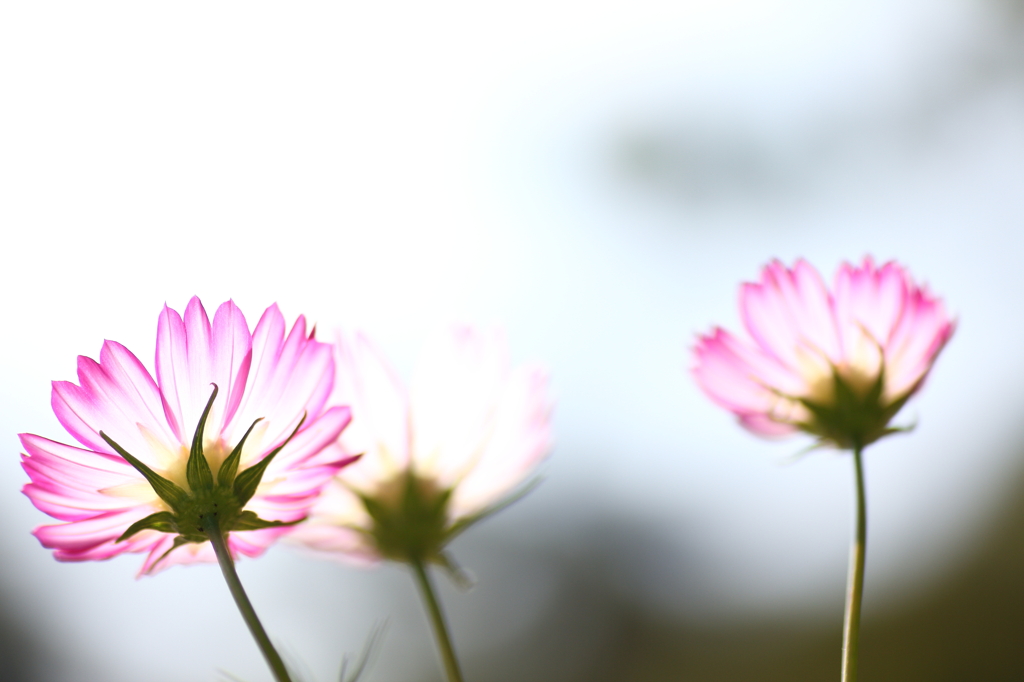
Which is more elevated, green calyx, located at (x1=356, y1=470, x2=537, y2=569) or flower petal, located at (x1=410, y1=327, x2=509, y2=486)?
flower petal, located at (x1=410, y1=327, x2=509, y2=486)

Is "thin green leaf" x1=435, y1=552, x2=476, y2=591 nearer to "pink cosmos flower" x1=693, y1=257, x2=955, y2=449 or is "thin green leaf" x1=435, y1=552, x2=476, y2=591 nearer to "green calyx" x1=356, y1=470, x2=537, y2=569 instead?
"green calyx" x1=356, y1=470, x2=537, y2=569

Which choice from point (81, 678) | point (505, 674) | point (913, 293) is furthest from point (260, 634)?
point (505, 674)

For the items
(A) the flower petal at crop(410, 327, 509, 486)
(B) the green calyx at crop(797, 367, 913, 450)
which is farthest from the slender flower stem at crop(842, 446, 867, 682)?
(A) the flower petal at crop(410, 327, 509, 486)

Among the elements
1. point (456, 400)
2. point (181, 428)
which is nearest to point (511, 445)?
point (456, 400)

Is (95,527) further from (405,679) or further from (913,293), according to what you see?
(405,679)

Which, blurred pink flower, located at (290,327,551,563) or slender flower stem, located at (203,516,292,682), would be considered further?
blurred pink flower, located at (290,327,551,563)

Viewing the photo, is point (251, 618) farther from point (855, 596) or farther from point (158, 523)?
point (855, 596)

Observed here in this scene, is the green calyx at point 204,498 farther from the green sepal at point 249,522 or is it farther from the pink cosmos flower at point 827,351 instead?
the pink cosmos flower at point 827,351
